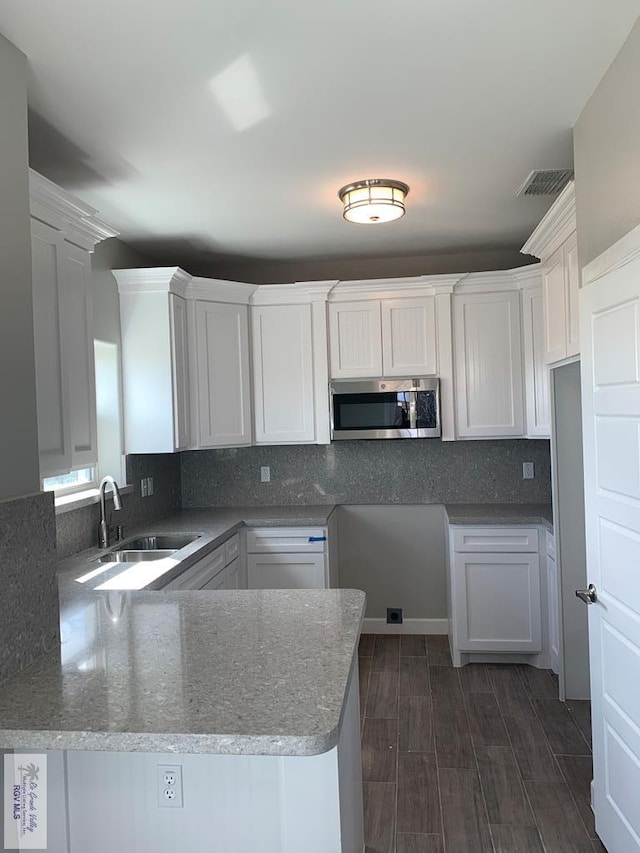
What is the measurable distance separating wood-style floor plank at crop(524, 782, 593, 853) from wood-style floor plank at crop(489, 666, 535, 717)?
645 millimetres

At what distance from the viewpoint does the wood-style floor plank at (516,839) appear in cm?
219

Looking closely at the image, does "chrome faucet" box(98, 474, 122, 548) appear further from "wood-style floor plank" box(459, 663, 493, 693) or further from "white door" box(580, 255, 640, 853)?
"white door" box(580, 255, 640, 853)

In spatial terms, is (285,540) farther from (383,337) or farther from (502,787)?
(502,787)

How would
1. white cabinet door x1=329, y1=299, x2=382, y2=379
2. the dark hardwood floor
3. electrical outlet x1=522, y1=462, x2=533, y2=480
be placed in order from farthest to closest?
electrical outlet x1=522, y1=462, x2=533, y2=480 → white cabinet door x1=329, y1=299, x2=382, y2=379 → the dark hardwood floor

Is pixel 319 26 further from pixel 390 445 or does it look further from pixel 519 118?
pixel 390 445

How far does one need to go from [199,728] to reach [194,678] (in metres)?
0.23

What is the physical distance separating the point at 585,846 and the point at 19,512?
7.13ft

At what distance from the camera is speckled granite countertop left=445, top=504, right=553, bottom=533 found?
3.73 metres

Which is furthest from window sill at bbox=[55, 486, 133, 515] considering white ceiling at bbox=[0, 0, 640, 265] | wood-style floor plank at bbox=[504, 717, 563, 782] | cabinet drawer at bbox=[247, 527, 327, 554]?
wood-style floor plank at bbox=[504, 717, 563, 782]

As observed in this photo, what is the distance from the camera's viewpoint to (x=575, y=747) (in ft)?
9.25

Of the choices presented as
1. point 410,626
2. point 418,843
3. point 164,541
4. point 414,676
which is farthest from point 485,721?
point 164,541

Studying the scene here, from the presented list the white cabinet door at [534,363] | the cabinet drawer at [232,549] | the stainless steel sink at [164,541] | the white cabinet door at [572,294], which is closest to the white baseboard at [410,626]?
the cabinet drawer at [232,549]

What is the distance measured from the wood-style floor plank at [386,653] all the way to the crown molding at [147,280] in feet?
8.43

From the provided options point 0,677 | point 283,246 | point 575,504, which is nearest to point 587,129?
point 575,504
